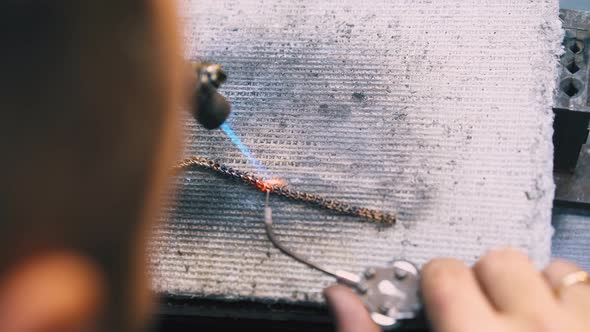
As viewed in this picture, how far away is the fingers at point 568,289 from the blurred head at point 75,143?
50 centimetres

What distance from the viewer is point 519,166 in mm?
886

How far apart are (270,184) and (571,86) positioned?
0.56m

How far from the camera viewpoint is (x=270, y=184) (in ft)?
2.99

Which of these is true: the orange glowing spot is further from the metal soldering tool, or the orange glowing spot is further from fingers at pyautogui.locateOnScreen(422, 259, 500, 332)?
fingers at pyautogui.locateOnScreen(422, 259, 500, 332)

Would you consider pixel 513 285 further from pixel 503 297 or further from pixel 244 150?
pixel 244 150

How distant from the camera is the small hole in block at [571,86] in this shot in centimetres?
101

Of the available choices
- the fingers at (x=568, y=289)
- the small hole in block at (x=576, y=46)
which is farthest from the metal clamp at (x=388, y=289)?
the small hole in block at (x=576, y=46)

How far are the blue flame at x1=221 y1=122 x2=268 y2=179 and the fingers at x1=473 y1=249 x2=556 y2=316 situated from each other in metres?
0.37

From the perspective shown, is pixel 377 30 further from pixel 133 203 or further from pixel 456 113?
pixel 133 203

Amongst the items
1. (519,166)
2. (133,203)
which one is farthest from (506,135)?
(133,203)

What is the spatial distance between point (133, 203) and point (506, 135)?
2.19ft

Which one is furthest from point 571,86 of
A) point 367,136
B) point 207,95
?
point 207,95

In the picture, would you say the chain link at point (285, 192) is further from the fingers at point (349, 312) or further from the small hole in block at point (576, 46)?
the small hole in block at point (576, 46)

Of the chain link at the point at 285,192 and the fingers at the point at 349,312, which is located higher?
the chain link at the point at 285,192
